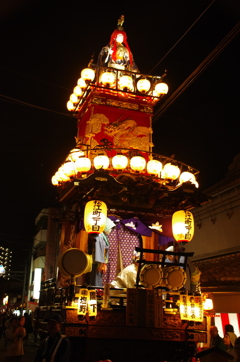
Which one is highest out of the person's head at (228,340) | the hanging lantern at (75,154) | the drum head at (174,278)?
the hanging lantern at (75,154)

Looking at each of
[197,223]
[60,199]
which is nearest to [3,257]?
[197,223]

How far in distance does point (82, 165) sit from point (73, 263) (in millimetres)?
3279

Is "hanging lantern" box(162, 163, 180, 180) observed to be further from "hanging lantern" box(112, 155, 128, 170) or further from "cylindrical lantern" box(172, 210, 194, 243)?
"hanging lantern" box(112, 155, 128, 170)

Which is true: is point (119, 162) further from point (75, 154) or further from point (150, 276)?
point (150, 276)

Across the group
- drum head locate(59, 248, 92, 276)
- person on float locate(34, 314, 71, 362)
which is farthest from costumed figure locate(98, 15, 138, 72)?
person on float locate(34, 314, 71, 362)

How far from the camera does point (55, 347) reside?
6.07m

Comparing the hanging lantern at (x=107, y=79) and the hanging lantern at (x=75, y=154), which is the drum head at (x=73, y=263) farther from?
the hanging lantern at (x=107, y=79)

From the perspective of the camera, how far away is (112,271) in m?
12.6

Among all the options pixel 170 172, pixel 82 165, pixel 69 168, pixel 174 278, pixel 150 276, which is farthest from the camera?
pixel 170 172

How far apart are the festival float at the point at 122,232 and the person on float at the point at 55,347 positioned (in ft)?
8.36

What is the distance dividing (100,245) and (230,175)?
7.28 metres

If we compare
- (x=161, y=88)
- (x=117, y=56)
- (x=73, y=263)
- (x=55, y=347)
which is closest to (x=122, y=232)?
(x=73, y=263)

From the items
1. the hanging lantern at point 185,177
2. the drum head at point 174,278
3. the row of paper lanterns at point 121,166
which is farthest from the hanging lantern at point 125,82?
the drum head at point 174,278

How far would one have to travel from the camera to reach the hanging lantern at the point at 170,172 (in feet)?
39.1
